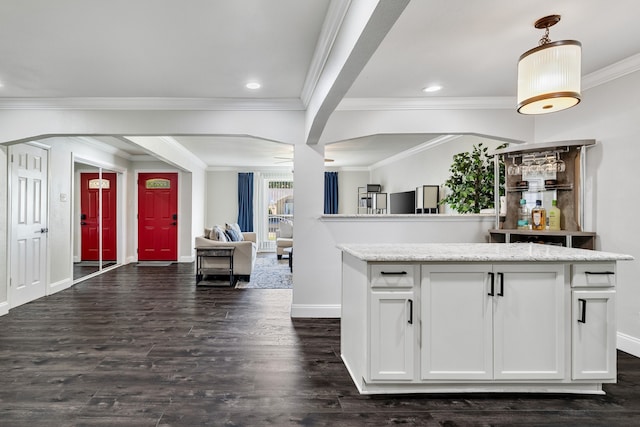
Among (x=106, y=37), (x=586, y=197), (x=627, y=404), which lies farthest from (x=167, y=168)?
(x=627, y=404)

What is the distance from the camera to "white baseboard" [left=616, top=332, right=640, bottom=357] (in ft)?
9.13

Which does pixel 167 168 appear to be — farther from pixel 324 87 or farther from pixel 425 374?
pixel 425 374

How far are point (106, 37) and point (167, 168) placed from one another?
547 centimetres

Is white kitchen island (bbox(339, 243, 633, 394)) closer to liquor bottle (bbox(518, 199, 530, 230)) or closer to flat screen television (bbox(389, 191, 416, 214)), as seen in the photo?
liquor bottle (bbox(518, 199, 530, 230))

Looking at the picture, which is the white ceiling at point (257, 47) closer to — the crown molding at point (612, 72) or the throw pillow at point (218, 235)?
the crown molding at point (612, 72)

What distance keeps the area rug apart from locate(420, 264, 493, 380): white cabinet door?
130 inches

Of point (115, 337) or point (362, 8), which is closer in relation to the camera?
point (362, 8)

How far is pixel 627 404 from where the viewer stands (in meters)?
2.07

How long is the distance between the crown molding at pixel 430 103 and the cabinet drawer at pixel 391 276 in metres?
2.24

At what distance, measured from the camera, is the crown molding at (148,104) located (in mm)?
3693

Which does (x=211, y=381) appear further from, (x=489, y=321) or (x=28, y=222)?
(x=28, y=222)

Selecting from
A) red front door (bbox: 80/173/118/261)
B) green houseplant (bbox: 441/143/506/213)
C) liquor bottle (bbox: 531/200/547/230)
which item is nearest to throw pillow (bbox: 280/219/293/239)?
red front door (bbox: 80/173/118/261)

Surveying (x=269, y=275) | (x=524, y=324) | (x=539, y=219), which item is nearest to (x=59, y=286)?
(x=269, y=275)

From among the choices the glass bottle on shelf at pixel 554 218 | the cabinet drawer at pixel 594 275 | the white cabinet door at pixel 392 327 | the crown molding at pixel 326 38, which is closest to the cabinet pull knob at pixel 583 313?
the cabinet drawer at pixel 594 275
